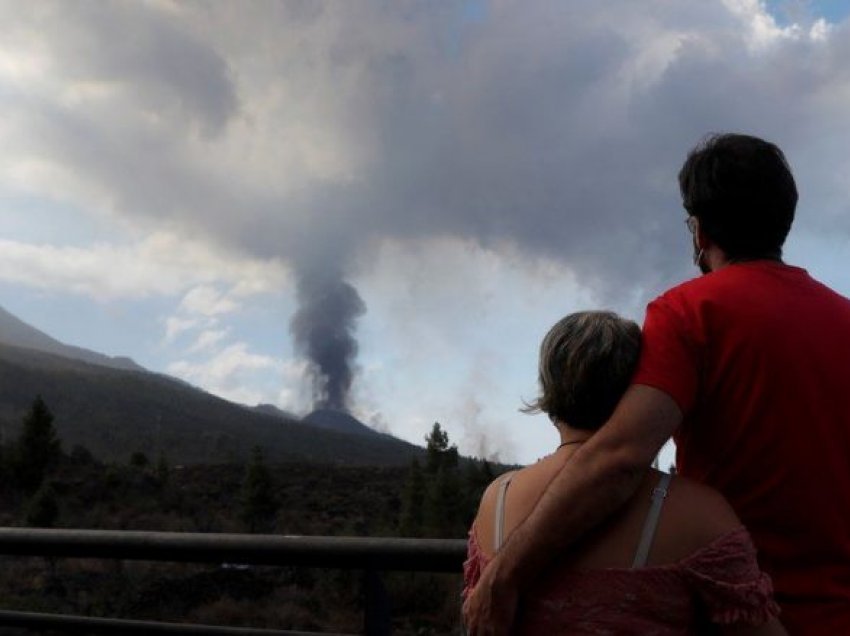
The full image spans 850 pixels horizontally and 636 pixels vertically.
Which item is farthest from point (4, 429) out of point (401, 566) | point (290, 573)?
point (401, 566)

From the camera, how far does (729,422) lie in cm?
212

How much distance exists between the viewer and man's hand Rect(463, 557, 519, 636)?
2061 mm

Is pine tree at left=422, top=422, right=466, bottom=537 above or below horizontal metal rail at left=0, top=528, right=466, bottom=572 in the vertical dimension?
above

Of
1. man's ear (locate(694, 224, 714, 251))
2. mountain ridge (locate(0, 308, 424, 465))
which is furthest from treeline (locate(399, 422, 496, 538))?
mountain ridge (locate(0, 308, 424, 465))

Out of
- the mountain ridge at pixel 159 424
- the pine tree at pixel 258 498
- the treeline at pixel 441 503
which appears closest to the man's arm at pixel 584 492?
the treeline at pixel 441 503

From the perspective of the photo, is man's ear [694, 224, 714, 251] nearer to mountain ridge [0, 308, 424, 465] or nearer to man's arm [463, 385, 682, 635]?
man's arm [463, 385, 682, 635]

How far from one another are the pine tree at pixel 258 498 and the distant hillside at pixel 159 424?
68.0m

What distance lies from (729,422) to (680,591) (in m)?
0.36

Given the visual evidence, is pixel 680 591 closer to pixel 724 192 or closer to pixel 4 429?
pixel 724 192

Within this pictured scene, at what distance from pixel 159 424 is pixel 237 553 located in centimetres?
14252

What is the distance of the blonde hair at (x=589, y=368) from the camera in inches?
82.4

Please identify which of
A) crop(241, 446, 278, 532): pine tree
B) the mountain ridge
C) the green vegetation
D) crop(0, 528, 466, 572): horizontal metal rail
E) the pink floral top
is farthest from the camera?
the mountain ridge

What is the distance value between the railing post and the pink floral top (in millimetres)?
1344

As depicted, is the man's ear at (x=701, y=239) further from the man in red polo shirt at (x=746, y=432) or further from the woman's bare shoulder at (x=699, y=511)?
the woman's bare shoulder at (x=699, y=511)
